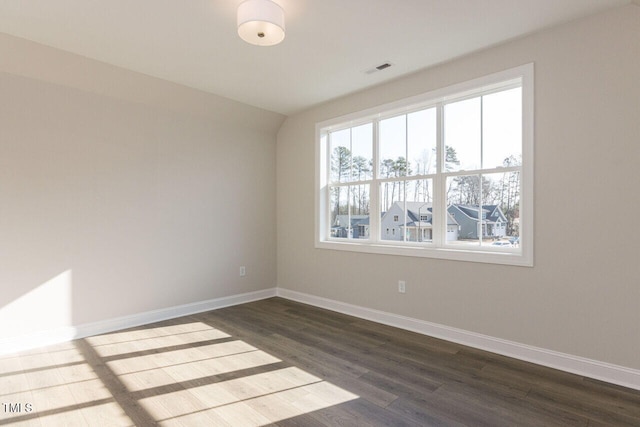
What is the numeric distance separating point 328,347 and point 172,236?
2.34 m

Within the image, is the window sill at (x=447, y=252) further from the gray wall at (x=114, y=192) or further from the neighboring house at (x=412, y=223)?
the gray wall at (x=114, y=192)

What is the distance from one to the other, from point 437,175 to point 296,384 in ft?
7.87

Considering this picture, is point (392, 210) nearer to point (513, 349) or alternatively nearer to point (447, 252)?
point (447, 252)

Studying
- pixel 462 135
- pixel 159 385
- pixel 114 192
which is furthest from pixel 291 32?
pixel 159 385

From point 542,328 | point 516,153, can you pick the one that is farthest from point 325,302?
point 516,153

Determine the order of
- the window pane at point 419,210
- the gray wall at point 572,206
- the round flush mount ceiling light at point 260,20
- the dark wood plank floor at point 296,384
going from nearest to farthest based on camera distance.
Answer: the dark wood plank floor at point 296,384, the round flush mount ceiling light at point 260,20, the gray wall at point 572,206, the window pane at point 419,210

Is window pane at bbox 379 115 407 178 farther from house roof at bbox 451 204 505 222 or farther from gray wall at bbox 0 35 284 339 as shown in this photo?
gray wall at bbox 0 35 284 339

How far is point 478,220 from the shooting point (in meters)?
3.22

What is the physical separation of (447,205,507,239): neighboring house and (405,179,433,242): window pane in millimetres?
252

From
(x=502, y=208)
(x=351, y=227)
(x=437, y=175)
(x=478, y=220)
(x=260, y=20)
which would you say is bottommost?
(x=351, y=227)

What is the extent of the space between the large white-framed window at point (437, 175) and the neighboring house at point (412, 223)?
1cm

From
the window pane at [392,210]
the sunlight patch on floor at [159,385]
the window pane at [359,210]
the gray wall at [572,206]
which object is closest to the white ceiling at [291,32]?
the gray wall at [572,206]

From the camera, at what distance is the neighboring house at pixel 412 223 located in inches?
136

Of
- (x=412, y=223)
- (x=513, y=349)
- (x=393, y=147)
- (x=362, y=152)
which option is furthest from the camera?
(x=362, y=152)
